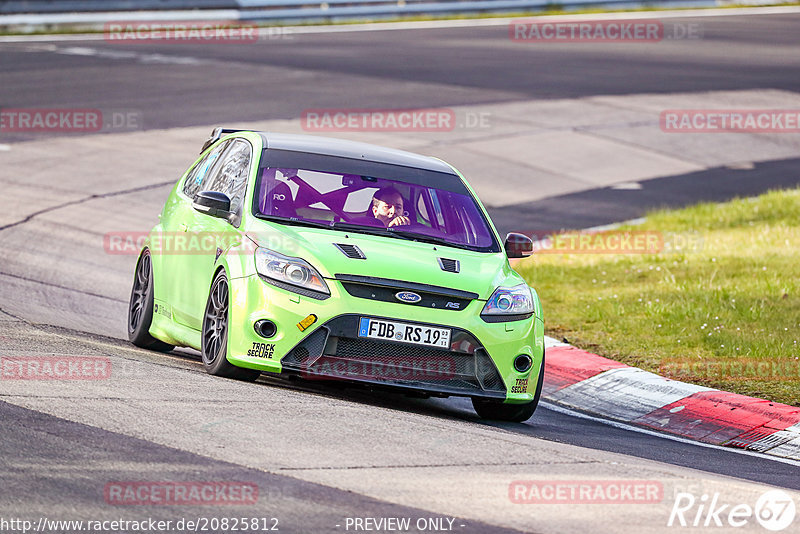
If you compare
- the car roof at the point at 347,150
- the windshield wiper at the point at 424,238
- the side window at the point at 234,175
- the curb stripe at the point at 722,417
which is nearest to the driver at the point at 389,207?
the windshield wiper at the point at 424,238

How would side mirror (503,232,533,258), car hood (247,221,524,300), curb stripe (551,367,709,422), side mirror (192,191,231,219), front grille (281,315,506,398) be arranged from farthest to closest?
curb stripe (551,367,709,422)
side mirror (503,232,533,258)
side mirror (192,191,231,219)
car hood (247,221,524,300)
front grille (281,315,506,398)

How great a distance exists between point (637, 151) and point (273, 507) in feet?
61.9

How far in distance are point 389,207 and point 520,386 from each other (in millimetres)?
1630

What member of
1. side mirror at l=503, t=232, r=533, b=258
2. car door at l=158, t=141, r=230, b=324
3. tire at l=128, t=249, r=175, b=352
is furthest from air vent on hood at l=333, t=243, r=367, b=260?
tire at l=128, t=249, r=175, b=352

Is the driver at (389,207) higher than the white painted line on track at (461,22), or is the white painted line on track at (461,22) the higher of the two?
the driver at (389,207)

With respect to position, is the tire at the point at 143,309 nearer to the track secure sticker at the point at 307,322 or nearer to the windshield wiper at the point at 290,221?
the windshield wiper at the point at 290,221

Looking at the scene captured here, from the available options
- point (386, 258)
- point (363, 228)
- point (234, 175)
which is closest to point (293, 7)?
point (234, 175)

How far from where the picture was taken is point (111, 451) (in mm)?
6312

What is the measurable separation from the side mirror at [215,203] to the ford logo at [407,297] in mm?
1518

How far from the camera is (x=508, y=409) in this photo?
8.80 m

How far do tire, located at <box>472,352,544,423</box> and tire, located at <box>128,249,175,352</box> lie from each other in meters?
2.65

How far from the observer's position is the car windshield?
902 centimetres

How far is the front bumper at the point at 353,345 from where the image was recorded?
805 centimetres

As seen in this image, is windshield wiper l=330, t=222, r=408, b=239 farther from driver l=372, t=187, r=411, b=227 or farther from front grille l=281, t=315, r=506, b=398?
front grille l=281, t=315, r=506, b=398
